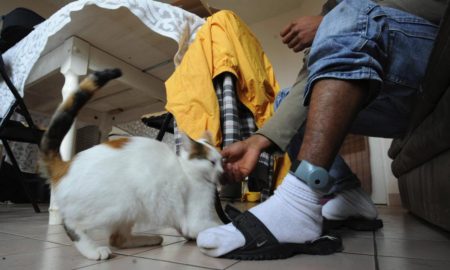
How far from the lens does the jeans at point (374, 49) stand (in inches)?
24.1

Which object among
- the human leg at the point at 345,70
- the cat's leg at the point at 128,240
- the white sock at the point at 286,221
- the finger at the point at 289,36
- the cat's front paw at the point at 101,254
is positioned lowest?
the cat's leg at the point at 128,240

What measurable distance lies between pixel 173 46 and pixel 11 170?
1.91m

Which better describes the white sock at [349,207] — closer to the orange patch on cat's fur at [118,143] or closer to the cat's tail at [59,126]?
the orange patch on cat's fur at [118,143]

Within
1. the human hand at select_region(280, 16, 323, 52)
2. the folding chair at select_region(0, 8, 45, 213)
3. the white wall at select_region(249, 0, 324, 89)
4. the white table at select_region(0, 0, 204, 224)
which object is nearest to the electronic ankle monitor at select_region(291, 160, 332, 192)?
the human hand at select_region(280, 16, 323, 52)

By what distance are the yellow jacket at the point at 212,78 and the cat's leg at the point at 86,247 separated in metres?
0.51

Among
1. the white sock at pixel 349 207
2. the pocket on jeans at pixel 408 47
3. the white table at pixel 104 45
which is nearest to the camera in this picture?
the pocket on jeans at pixel 408 47

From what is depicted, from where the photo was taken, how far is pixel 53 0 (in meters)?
3.33

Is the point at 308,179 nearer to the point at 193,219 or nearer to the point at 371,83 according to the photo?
the point at 371,83

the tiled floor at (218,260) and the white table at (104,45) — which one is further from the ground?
the white table at (104,45)

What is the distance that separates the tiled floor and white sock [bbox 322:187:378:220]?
116 millimetres

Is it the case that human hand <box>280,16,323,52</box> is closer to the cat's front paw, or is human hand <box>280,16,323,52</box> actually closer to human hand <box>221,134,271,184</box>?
human hand <box>221,134,271,184</box>

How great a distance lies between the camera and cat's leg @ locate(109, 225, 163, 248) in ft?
2.53

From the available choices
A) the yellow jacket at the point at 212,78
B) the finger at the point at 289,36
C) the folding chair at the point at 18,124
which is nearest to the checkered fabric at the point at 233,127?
the yellow jacket at the point at 212,78

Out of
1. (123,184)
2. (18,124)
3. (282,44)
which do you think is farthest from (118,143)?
(282,44)
